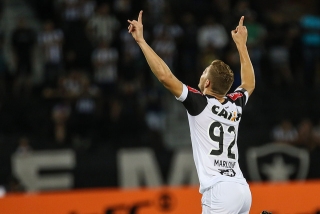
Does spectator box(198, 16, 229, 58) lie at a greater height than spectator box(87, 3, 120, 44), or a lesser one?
lesser

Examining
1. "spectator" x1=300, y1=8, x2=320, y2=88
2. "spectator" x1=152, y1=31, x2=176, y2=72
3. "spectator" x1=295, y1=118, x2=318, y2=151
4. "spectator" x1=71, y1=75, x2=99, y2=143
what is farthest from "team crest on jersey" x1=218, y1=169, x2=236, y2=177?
"spectator" x1=300, y1=8, x2=320, y2=88

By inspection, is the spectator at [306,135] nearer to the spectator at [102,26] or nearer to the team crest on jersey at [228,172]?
the spectator at [102,26]

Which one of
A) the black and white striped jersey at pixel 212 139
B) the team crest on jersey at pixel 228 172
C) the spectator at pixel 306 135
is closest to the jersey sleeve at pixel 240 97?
the black and white striped jersey at pixel 212 139

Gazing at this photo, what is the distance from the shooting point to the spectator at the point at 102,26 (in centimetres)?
1625

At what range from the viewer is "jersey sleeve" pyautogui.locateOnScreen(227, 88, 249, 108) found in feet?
21.0

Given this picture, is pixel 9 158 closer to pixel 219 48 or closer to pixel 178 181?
pixel 178 181

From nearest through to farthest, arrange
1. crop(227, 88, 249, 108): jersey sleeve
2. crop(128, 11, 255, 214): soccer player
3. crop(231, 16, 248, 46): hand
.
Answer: crop(128, 11, 255, 214): soccer player < crop(227, 88, 249, 108): jersey sleeve < crop(231, 16, 248, 46): hand

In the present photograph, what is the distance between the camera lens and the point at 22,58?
15.9m

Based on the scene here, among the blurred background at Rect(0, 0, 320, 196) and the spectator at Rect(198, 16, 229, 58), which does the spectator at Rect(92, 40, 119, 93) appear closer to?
the blurred background at Rect(0, 0, 320, 196)

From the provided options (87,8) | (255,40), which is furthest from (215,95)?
(87,8)

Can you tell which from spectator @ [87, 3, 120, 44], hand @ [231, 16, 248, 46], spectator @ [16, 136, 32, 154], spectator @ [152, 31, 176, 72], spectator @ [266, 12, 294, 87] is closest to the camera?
hand @ [231, 16, 248, 46]

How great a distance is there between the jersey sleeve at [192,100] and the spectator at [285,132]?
9.18 meters

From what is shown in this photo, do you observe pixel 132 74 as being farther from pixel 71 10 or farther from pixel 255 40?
pixel 255 40

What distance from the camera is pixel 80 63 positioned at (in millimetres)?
16016
